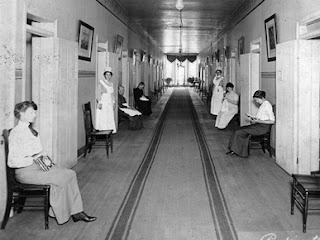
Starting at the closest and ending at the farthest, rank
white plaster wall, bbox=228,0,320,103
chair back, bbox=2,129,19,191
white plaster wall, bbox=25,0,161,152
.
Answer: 1. chair back, bbox=2,129,19,191
2. white plaster wall, bbox=25,0,161,152
3. white plaster wall, bbox=228,0,320,103

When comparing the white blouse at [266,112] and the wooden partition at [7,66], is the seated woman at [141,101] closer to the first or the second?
the white blouse at [266,112]

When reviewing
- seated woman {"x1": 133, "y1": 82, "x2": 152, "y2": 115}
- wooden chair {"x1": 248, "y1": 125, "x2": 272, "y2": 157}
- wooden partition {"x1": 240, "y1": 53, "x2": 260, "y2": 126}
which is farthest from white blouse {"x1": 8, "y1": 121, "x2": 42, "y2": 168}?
seated woman {"x1": 133, "y1": 82, "x2": 152, "y2": 115}

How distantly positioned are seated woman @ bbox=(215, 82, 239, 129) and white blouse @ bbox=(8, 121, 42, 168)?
8.18 meters

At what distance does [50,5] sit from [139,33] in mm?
12829

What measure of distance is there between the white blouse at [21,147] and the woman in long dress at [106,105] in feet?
17.8

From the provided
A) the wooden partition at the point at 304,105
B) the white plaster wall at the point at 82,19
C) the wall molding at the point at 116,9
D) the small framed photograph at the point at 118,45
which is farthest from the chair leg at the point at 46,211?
Result: the small framed photograph at the point at 118,45

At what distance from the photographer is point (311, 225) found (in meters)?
4.28

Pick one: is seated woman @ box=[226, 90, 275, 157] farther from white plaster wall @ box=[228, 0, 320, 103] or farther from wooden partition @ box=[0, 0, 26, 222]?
wooden partition @ box=[0, 0, 26, 222]

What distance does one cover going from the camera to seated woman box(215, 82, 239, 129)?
11602 mm

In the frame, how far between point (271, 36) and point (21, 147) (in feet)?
20.0

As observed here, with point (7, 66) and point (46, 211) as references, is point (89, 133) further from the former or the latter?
point (46, 211)

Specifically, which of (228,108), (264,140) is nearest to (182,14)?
(228,108)

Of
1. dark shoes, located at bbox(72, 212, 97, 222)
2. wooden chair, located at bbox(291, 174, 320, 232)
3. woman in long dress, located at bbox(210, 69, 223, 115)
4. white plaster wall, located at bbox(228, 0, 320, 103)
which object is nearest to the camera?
wooden chair, located at bbox(291, 174, 320, 232)

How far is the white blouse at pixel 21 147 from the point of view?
4094 mm
